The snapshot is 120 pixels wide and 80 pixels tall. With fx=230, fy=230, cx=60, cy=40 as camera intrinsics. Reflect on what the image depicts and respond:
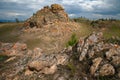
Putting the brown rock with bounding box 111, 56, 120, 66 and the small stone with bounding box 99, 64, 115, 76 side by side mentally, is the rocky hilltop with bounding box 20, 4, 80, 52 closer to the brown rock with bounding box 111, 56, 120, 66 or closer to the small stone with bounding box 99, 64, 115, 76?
the brown rock with bounding box 111, 56, 120, 66

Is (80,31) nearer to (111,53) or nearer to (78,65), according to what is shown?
(78,65)

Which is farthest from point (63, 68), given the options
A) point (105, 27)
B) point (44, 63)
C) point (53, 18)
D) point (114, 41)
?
point (105, 27)

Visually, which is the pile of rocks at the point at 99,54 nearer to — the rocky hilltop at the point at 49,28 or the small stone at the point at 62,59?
the small stone at the point at 62,59

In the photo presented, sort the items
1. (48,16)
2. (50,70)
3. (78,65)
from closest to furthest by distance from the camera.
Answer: (50,70), (78,65), (48,16)

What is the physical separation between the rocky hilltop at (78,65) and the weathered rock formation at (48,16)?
47676 millimetres

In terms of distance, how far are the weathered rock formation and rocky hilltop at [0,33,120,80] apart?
156 feet

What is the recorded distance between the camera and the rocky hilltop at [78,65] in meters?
17.4

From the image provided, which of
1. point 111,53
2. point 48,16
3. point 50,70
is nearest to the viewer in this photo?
point 111,53

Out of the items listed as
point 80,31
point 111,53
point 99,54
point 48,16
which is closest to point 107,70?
Answer: point 111,53

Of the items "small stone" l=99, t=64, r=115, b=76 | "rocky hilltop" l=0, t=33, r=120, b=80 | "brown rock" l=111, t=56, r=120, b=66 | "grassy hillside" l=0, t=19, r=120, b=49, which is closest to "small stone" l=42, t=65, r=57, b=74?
"rocky hilltop" l=0, t=33, r=120, b=80

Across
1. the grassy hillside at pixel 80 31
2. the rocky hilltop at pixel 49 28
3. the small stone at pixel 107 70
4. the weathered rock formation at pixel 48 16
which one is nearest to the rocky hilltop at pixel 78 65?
the small stone at pixel 107 70

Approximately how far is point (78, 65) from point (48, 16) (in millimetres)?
53926

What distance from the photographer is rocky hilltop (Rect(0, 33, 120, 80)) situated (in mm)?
17416

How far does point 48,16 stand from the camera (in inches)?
2837
